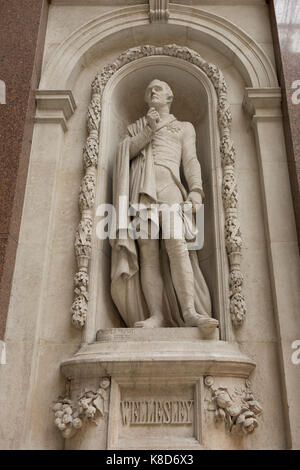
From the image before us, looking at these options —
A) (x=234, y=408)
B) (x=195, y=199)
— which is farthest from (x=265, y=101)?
(x=234, y=408)

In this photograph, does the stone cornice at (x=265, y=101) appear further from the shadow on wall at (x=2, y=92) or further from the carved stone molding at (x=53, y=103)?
the shadow on wall at (x=2, y=92)

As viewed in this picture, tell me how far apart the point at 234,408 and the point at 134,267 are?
5.97 ft

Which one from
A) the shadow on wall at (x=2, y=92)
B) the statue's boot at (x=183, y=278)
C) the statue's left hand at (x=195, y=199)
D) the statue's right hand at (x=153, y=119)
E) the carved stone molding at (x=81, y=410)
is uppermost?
the shadow on wall at (x=2, y=92)

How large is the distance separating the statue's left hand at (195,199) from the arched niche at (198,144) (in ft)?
0.65

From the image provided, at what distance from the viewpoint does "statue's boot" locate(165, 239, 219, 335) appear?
451 cm

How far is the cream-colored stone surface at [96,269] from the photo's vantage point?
4.02 metres

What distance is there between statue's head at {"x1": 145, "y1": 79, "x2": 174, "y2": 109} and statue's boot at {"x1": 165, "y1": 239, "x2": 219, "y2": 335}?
2145 millimetres

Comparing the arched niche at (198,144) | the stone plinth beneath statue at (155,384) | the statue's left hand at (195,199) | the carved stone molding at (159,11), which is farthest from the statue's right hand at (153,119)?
the stone plinth beneath statue at (155,384)

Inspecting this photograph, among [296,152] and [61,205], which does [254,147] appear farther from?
[61,205]

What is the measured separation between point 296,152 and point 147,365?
293 cm

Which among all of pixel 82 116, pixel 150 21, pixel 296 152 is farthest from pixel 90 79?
pixel 296 152

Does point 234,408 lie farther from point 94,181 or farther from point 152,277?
point 94,181

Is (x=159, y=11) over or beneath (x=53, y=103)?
over

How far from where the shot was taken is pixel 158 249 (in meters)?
4.95
